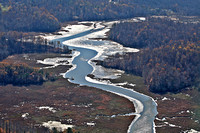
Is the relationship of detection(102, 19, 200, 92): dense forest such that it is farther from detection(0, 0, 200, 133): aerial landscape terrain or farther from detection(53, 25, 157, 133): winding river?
detection(53, 25, 157, 133): winding river

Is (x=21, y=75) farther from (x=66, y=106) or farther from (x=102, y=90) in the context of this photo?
(x=66, y=106)

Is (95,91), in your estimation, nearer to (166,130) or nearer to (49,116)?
(49,116)

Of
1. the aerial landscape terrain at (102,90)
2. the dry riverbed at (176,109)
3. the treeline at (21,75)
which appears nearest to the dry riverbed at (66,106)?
the aerial landscape terrain at (102,90)

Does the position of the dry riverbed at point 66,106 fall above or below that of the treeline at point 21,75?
below

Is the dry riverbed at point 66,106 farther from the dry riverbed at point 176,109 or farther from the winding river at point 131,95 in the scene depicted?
the dry riverbed at point 176,109

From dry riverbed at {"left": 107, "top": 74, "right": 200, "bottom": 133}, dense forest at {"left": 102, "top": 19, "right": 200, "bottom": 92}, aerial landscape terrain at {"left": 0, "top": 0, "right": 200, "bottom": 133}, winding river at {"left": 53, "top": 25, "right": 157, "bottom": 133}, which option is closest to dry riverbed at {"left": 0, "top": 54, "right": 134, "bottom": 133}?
aerial landscape terrain at {"left": 0, "top": 0, "right": 200, "bottom": 133}
